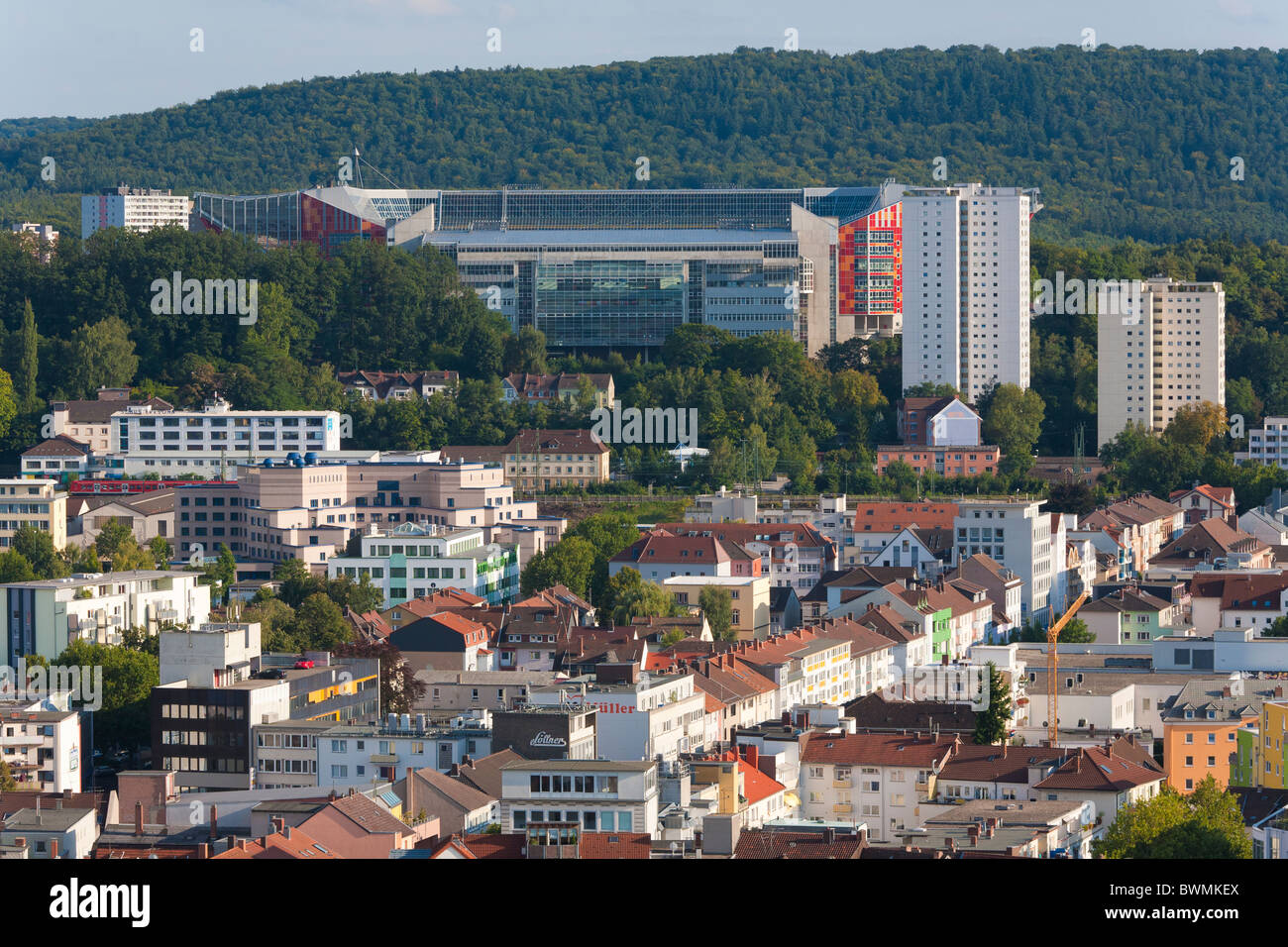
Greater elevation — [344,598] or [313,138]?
[313,138]

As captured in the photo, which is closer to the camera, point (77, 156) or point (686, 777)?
point (686, 777)

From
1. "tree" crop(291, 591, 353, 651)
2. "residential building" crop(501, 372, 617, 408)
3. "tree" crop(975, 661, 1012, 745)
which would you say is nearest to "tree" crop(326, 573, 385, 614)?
"tree" crop(291, 591, 353, 651)

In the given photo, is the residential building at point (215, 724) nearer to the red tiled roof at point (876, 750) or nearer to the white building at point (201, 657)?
the white building at point (201, 657)

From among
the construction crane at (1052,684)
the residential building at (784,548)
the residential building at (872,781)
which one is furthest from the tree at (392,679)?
the residential building at (784,548)
